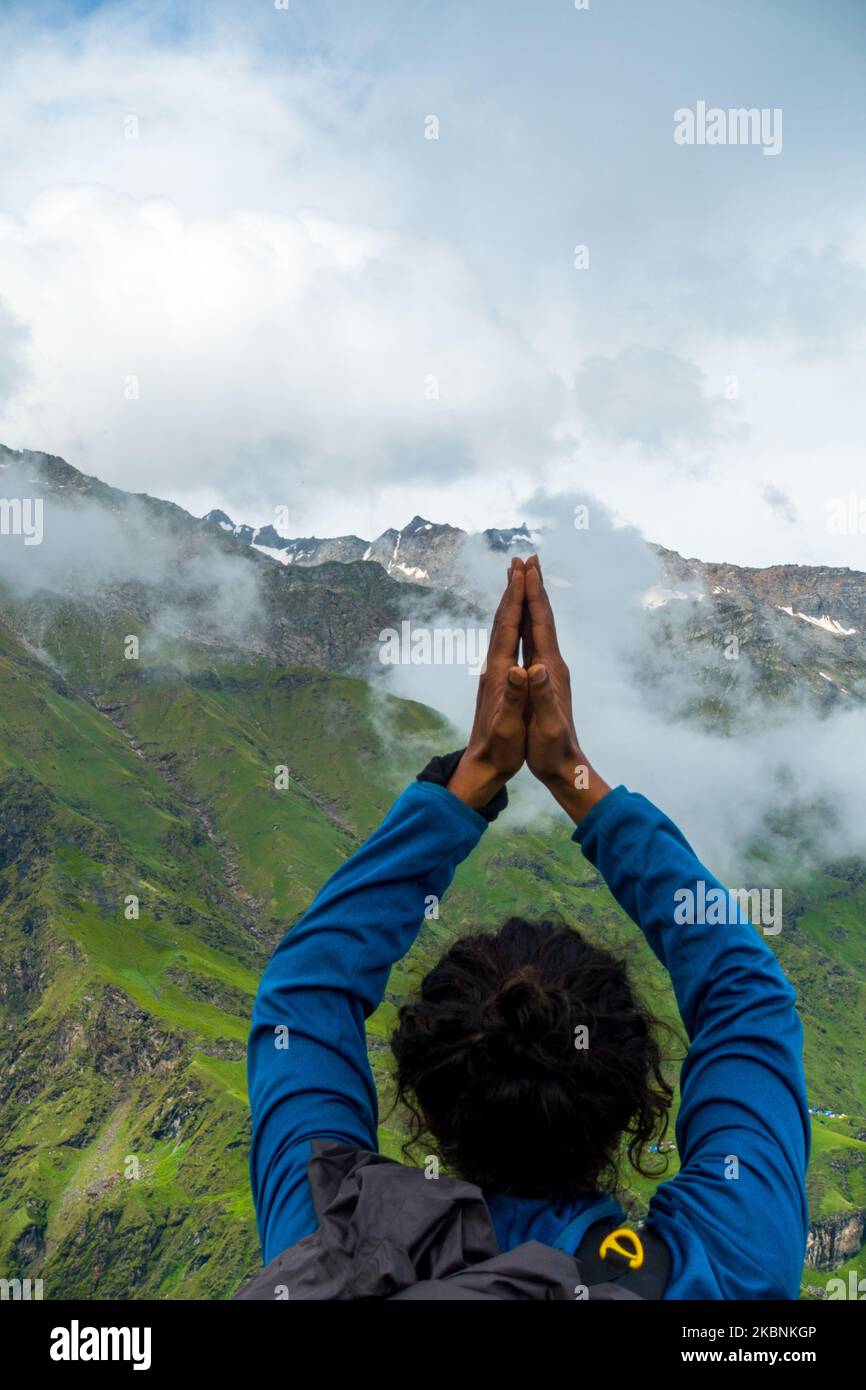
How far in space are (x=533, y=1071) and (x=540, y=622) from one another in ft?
7.39

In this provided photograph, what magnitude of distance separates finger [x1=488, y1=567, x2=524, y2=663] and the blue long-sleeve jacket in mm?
860

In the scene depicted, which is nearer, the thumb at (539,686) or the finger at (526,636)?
the thumb at (539,686)

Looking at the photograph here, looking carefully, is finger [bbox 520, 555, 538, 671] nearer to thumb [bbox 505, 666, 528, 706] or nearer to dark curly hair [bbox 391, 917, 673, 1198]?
thumb [bbox 505, 666, 528, 706]

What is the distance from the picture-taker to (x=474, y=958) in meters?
4.46

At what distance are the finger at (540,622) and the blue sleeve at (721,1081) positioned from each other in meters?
0.84

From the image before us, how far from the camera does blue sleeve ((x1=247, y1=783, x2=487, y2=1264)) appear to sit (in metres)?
4.54

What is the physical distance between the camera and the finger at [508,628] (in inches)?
211

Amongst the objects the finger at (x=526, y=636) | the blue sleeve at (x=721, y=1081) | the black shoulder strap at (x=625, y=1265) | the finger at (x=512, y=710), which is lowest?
the black shoulder strap at (x=625, y=1265)

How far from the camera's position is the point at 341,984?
470 centimetres

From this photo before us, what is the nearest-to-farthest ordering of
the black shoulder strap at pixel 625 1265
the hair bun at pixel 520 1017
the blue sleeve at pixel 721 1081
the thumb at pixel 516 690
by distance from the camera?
the black shoulder strap at pixel 625 1265
the blue sleeve at pixel 721 1081
the hair bun at pixel 520 1017
the thumb at pixel 516 690

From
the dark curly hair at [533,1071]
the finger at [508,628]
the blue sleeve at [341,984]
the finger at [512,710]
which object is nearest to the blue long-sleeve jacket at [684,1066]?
the blue sleeve at [341,984]

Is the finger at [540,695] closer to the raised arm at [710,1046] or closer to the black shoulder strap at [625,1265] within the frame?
the raised arm at [710,1046]
